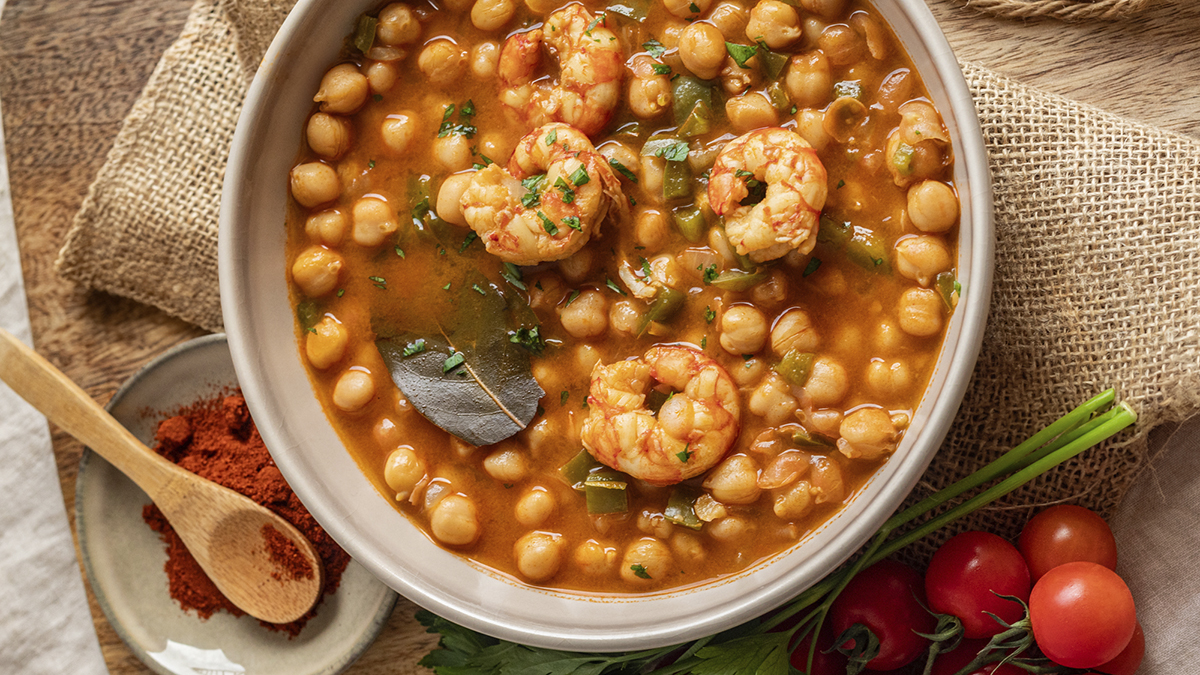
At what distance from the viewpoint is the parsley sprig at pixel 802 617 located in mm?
3039

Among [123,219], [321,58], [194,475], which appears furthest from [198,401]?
[321,58]

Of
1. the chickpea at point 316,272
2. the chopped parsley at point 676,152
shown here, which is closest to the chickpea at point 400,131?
the chickpea at point 316,272

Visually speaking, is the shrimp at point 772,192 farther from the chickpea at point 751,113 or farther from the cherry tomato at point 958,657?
the cherry tomato at point 958,657

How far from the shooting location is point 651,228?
303 centimetres

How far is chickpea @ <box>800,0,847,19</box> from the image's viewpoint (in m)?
2.96

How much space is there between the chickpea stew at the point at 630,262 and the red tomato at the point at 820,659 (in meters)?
Answer: 0.56

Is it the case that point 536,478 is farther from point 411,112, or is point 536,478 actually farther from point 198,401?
point 198,401

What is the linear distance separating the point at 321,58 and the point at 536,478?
5.32 ft

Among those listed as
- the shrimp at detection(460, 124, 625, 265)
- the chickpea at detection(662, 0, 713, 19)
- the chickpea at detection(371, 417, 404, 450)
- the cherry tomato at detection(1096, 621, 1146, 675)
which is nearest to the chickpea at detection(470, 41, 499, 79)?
the shrimp at detection(460, 124, 625, 265)

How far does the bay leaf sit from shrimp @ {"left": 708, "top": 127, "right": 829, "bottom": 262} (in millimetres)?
797

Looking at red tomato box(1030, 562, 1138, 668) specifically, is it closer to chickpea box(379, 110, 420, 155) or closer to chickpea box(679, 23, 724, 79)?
chickpea box(679, 23, 724, 79)

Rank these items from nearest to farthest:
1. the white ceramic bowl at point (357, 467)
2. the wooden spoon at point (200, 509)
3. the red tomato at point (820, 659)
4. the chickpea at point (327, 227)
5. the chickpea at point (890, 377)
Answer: the white ceramic bowl at point (357, 467), the chickpea at point (890, 377), the chickpea at point (327, 227), the red tomato at point (820, 659), the wooden spoon at point (200, 509)

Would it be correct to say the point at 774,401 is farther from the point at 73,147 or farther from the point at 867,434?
the point at 73,147

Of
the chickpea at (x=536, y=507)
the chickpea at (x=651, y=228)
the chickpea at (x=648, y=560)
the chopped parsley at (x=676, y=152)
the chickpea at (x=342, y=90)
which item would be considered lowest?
the chickpea at (x=648, y=560)
